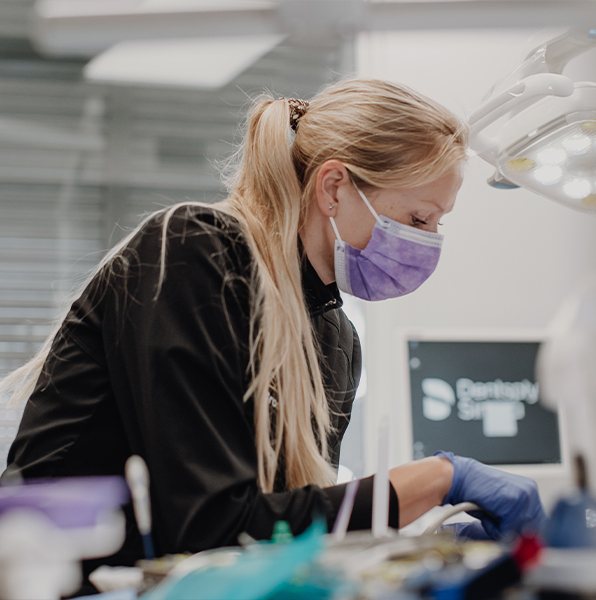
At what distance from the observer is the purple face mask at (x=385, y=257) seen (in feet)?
4.92

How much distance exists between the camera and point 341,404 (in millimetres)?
1640

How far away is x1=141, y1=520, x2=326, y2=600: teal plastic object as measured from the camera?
0.61m

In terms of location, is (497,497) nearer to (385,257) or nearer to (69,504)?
(385,257)

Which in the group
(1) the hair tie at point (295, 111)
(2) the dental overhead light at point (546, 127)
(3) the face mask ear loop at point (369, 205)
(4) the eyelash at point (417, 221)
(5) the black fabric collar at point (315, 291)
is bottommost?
(5) the black fabric collar at point (315, 291)

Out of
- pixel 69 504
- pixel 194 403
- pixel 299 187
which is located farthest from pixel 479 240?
pixel 69 504

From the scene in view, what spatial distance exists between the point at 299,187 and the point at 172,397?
0.48 metres

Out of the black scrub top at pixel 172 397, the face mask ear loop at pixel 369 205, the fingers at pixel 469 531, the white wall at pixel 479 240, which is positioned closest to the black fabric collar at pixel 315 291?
the face mask ear loop at pixel 369 205

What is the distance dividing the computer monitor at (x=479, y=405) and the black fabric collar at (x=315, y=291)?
3.18ft

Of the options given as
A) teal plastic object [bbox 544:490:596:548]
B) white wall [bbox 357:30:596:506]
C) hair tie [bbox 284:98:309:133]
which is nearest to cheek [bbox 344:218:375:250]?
hair tie [bbox 284:98:309:133]

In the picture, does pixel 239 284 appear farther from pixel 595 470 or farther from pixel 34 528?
pixel 595 470

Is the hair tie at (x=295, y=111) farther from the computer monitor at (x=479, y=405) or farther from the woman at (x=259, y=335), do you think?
the computer monitor at (x=479, y=405)

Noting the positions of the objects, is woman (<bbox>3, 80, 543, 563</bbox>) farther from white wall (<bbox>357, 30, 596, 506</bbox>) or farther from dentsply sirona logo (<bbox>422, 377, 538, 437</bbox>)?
white wall (<bbox>357, 30, 596, 506</bbox>)

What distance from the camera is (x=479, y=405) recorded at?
8.34 feet

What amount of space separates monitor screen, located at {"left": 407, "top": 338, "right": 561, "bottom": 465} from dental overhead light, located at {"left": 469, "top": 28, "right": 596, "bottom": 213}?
1056 mm
